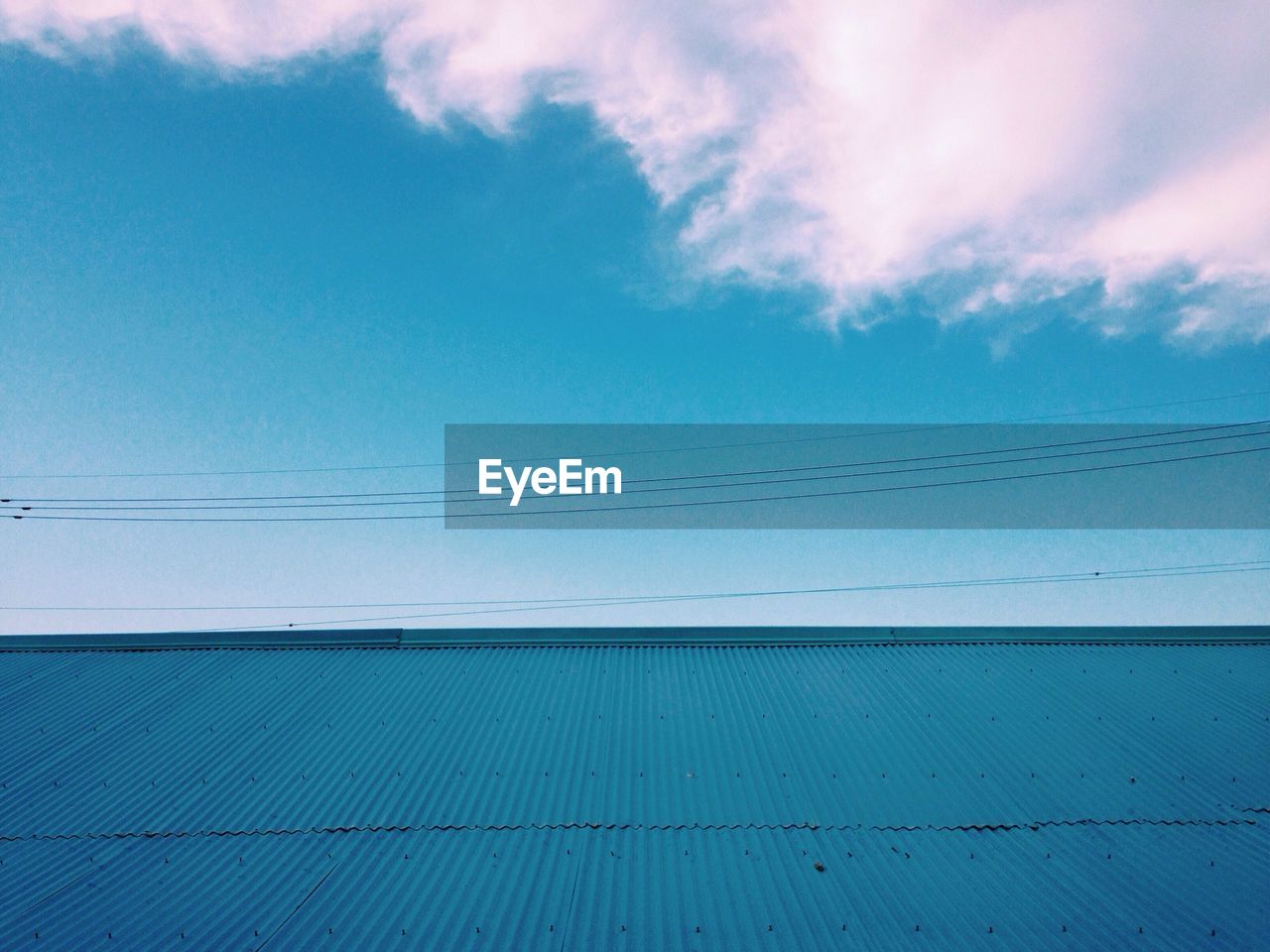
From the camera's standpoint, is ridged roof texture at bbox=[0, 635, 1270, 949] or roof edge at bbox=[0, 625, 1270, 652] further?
roof edge at bbox=[0, 625, 1270, 652]

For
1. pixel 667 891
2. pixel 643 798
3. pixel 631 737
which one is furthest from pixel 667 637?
pixel 667 891

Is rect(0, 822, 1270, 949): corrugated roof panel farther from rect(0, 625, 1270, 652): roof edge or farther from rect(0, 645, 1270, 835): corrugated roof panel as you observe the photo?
rect(0, 625, 1270, 652): roof edge

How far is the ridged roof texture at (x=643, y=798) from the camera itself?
21.7 ft

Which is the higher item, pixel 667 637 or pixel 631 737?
pixel 667 637

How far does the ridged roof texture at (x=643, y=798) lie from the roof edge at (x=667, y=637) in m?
0.35

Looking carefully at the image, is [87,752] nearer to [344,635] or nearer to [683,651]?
[344,635]

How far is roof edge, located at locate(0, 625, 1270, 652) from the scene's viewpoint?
43.5ft

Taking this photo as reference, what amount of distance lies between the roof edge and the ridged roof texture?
1.13ft

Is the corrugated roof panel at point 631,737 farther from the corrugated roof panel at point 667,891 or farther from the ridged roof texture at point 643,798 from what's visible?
the corrugated roof panel at point 667,891

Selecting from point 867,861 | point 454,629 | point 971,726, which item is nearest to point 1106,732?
point 971,726

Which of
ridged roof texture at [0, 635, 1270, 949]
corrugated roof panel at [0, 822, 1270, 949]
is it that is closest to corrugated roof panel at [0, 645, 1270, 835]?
ridged roof texture at [0, 635, 1270, 949]

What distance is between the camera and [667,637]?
13570 millimetres

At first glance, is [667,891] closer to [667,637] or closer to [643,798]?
[643,798]

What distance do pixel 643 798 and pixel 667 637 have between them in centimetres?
510
